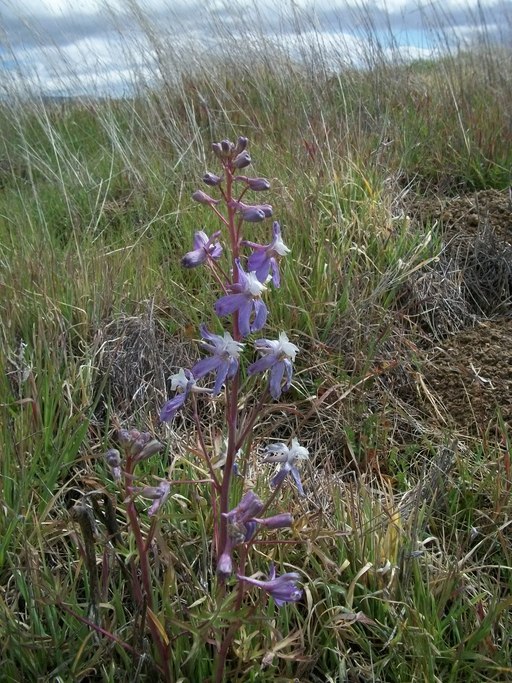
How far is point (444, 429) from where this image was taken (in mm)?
2238

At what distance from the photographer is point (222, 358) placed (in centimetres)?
122

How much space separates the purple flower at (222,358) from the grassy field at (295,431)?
27 centimetres

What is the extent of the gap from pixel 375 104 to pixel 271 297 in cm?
241

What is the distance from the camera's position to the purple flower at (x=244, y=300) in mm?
1194

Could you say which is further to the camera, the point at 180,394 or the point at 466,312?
the point at 466,312

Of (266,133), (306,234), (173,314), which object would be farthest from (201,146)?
(173,314)

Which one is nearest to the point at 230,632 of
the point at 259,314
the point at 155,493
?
the point at 155,493

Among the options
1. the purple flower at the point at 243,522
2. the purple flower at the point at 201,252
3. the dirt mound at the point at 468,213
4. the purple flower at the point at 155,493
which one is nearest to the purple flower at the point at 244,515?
the purple flower at the point at 243,522

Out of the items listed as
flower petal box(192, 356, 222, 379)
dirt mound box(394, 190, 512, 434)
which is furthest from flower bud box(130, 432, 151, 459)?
dirt mound box(394, 190, 512, 434)

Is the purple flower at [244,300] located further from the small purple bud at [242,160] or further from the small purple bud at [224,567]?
the small purple bud at [224,567]

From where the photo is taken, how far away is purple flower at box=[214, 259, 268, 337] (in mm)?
1194

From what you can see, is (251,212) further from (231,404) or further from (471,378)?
(471,378)

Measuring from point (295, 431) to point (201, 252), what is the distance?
113 centimetres

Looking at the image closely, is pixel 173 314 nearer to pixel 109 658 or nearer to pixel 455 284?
pixel 455 284
